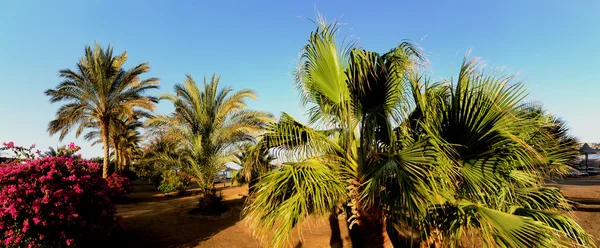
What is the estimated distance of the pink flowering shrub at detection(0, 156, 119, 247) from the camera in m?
4.77

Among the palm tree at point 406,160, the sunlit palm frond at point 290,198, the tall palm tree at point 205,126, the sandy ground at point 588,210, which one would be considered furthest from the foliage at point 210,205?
the sandy ground at point 588,210

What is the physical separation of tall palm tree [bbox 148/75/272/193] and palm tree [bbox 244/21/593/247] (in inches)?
278

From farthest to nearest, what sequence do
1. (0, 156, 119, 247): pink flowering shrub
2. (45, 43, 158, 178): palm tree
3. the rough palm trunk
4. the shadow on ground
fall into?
(45, 43, 158, 178): palm tree, the shadow on ground, (0, 156, 119, 247): pink flowering shrub, the rough palm trunk

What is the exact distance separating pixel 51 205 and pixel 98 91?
11.4 m

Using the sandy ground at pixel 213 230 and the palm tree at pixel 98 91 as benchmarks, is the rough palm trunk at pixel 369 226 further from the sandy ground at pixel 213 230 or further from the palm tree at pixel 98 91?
→ the palm tree at pixel 98 91

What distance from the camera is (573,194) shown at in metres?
11.7

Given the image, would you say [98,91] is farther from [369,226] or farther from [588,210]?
[588,210]

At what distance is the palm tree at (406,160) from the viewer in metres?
2.86

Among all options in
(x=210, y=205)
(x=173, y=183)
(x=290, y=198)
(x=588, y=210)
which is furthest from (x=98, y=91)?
(x=588, y=210)

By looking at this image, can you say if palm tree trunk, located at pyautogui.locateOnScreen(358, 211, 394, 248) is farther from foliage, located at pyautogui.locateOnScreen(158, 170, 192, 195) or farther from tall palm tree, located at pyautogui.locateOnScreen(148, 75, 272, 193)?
foliage, located at pyautogui.locateOnScreen(158, 170, 192, 195)

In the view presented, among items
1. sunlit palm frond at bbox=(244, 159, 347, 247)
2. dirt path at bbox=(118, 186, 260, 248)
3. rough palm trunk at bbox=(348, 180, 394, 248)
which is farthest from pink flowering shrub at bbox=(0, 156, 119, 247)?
rough palm trunk at bbox=(348, 180, 394, 248)

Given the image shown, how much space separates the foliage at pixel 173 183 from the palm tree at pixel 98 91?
11.0 feet

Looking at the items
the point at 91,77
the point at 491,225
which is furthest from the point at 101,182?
the point at 91,77

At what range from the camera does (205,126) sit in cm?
1122
